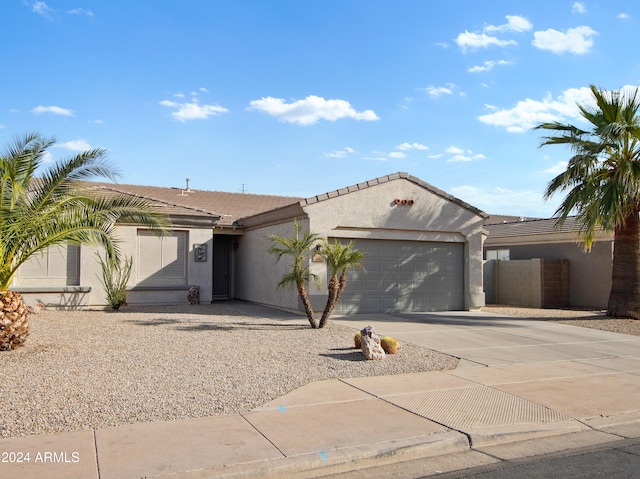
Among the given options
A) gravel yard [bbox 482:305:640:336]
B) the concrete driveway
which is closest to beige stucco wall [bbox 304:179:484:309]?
gravel yard [bbox 482:305:640:336]

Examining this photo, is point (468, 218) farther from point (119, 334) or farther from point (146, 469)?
point (146, 469)

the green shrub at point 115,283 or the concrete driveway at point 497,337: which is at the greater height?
the green shrub at point 115,283

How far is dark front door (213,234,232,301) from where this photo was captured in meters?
23.3

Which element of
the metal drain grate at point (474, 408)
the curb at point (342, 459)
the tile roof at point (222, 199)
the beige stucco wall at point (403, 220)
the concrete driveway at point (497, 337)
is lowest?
the curb at point (342, 459)

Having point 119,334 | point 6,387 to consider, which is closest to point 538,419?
point 6,387

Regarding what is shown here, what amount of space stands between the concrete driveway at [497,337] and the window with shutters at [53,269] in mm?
8567

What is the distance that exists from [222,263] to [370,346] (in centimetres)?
1416

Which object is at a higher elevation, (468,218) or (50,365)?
(468,218)

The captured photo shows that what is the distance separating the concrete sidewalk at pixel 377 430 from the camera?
532 cm

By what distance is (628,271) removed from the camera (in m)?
17.3

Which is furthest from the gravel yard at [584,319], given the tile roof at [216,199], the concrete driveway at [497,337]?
the tile roof at [216,199]

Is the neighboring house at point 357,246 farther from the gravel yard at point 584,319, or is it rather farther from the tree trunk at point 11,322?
the tree trunk at point 11,322

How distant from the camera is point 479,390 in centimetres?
829

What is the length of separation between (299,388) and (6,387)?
4012mm
